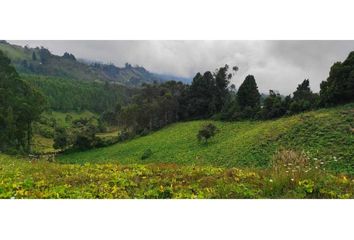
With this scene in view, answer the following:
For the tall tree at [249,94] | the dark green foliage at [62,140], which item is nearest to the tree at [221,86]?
Result: the tall tree at [249,94]

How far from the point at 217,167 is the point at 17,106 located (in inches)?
311

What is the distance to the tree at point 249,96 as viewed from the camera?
540 inches

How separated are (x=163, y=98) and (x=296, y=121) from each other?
18.2 ft

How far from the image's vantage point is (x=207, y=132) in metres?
16.9

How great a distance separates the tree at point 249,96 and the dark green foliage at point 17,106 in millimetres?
7709

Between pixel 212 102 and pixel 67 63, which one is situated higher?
pixel 67 63

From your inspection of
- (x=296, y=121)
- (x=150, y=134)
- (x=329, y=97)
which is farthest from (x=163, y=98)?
(x=329, y=97)

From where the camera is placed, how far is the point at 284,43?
37.9 feet

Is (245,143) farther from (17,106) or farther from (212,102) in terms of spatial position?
(17,106)

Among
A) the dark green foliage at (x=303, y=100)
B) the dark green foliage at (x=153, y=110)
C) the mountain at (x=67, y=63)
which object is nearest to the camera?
the dark green foliage at (x=303, y=100)

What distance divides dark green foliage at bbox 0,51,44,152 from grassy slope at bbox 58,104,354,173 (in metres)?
2.29

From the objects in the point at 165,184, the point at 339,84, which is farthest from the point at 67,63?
the point at 165,184

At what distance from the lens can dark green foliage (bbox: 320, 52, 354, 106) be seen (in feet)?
44.9

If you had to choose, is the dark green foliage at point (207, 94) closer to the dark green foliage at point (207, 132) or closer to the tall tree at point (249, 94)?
the dark green foliage at point (207, 132)
